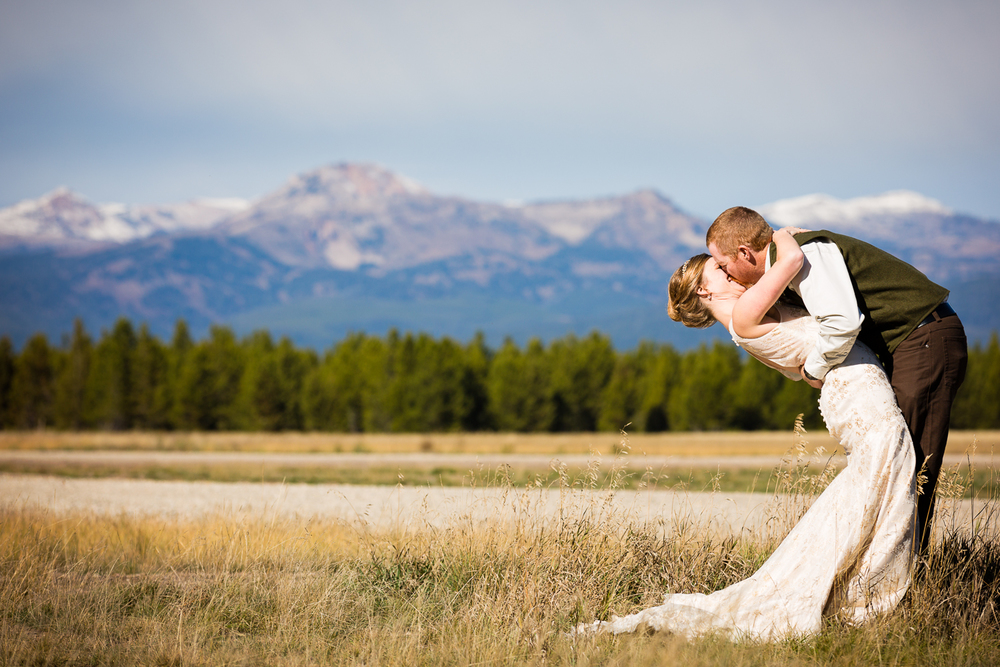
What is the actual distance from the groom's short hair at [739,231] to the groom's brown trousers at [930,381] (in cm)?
100

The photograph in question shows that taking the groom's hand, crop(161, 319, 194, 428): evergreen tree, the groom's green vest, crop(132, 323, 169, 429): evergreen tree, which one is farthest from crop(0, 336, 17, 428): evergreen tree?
the groom's green vest

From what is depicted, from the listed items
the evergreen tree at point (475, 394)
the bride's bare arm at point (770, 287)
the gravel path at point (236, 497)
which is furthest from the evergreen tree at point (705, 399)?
the bride's bare arm at point (770, 287)

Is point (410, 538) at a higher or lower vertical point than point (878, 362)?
lower

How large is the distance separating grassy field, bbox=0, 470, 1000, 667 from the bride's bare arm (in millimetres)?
1733

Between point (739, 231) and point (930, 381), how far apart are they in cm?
132

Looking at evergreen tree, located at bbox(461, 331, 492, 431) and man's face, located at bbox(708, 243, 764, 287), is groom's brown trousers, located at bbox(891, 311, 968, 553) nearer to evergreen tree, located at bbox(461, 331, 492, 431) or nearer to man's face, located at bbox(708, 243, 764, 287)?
man's face, located at bbox(708, 243, 764, 287)

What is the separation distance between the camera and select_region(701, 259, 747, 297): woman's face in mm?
4434

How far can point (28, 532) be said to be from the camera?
6684mm

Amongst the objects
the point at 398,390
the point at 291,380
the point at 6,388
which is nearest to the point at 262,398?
the point at 291,380

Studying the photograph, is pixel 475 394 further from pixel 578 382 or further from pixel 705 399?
pixel 705 399

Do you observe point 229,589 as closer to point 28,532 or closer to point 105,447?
point 28,532

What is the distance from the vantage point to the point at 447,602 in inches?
187

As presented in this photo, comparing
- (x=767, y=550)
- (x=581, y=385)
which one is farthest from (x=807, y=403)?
(x=767, y=550)

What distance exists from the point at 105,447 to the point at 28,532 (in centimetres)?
3029
